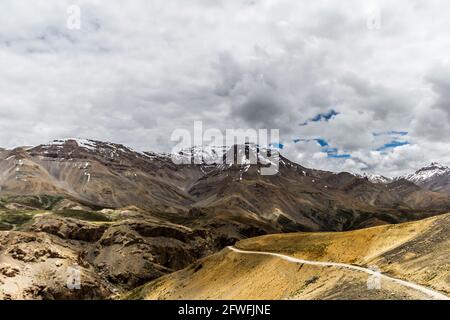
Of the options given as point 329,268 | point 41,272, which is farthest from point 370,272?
point 41,272

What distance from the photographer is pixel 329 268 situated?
212 feet

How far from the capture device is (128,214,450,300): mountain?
1890 inches

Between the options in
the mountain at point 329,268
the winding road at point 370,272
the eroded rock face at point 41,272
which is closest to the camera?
the winding road at point 370,272

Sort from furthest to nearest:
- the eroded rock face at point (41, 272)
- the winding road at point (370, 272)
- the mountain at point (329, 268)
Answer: the eroded rock face at point (41, 272) → the mountain at point (329, 268) → the winding road at point (370, 272)

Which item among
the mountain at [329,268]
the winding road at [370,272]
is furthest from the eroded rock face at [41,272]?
the winding road at [370,272]

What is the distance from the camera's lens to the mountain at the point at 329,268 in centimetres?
4800

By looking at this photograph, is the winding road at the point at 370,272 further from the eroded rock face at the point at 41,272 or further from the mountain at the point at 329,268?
the eroded rock face at the point at 41,272

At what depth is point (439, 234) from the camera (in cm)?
6488

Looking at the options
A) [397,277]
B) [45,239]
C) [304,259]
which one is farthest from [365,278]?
[45,239]

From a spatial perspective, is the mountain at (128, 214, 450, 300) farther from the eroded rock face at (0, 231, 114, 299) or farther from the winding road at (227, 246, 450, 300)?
the eroded rock face at (0, 231, 114, 299)

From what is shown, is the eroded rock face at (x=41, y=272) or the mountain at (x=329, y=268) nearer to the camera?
the mountain at (x=329, y=268)

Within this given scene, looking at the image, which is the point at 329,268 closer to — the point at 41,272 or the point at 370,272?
the point at 370,272
